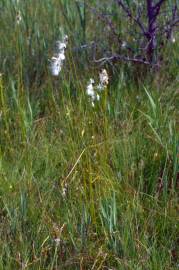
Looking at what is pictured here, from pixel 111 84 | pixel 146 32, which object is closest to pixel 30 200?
pixel 111 84

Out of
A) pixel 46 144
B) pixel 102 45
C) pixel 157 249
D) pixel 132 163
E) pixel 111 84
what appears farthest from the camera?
pixel 102 45

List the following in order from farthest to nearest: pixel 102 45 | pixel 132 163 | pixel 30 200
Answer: pixel 102 45, pixel 132 163, pixel 30 200

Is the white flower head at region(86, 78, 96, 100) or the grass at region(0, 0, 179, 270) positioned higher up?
the white flower head at region(86, 78, 96, 100)

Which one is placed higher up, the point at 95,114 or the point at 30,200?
the point at 95,114

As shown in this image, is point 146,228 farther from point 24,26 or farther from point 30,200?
point 24,26

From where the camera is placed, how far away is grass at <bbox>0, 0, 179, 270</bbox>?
2131 mm

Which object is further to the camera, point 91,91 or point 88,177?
point 91,91

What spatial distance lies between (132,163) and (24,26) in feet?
5.09

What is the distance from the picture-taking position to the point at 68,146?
2.63 m

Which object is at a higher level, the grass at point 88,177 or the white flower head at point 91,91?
the white flower head at point 91,91

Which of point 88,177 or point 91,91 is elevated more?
point 91,91

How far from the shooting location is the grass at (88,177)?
2.13m

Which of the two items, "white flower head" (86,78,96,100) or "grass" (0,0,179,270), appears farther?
"white flower head" (86,78,96,100)

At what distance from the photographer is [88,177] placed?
2.46 m
